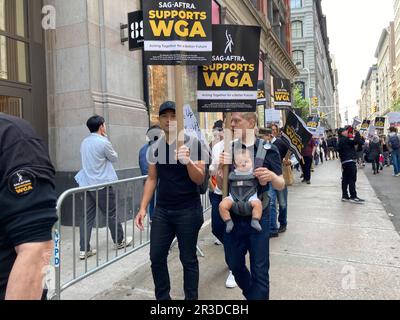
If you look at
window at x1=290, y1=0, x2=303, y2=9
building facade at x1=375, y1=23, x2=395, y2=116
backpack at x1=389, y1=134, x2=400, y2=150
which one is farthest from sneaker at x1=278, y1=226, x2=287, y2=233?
building facade at x1=375, y1=23, x2=395, y2=116

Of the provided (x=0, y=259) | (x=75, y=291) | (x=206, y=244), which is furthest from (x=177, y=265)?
(x=0, y=259)

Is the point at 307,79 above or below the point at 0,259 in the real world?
above

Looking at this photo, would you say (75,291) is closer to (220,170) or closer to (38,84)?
(220,170)

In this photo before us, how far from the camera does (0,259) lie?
153 centimetres

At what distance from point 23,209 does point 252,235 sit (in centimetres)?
219

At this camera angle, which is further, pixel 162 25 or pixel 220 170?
pixel 162 25

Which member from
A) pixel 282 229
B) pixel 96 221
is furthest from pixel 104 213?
pixel 282 229

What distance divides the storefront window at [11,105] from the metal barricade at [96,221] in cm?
257

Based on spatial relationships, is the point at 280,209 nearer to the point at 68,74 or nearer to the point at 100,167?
the point at 100,167

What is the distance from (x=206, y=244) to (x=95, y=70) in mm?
4012

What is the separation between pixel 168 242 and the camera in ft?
11.8

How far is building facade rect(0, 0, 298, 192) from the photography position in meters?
6.93

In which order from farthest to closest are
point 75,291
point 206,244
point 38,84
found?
point 38,84 → point 206,244 → point 75,291
